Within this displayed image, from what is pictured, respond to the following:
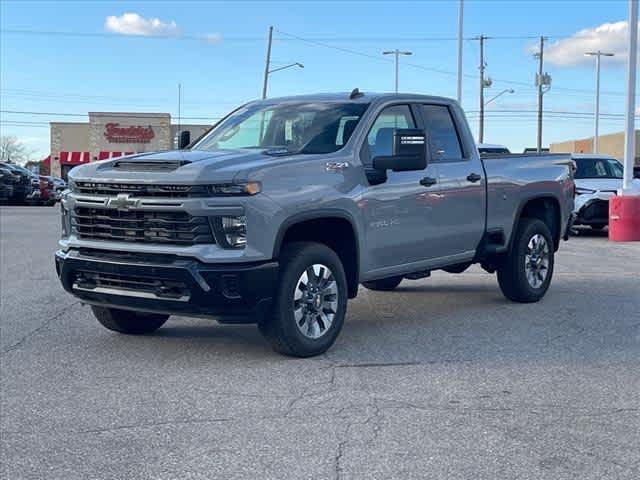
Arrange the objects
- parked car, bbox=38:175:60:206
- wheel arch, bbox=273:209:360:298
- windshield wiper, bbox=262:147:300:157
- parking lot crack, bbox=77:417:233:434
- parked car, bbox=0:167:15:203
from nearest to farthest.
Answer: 1. parking lot crack, bbox=77:417:233:434
2. wheel arch, bbox=273:209:360:298
3. windshield wiper, bbox=262:147:300:157
4. parked car, bbox=0:167:15:203
5. parked car, bbox=38:175:60:206

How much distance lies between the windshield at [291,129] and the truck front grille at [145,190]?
987mm

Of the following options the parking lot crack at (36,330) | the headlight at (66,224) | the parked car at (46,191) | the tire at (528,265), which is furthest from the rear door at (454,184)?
the parked car at (46,191)

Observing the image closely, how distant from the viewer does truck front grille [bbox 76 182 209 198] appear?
5.95m

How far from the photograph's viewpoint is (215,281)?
5.91 metres

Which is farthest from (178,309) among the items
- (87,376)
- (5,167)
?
(5,167)

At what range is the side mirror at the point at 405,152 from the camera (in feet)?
22.4

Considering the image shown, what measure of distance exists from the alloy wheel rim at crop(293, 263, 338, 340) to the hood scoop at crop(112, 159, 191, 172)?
4.07 ft

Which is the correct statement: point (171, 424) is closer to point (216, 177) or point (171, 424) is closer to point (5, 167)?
point (216, 177)

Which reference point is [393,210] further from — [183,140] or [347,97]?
[183,140]

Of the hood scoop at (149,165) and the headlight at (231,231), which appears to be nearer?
the headlight at (231,231)

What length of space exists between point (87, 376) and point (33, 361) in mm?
696

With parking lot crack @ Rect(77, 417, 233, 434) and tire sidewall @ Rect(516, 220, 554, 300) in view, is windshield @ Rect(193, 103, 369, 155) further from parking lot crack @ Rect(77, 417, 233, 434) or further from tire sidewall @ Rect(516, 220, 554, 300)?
tire sidewall @ Rect(516, 220, 554, 300)

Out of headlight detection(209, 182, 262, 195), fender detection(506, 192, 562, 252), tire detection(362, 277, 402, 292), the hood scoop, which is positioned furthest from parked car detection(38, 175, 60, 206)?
headlight detection(209, 182, 262, 195)

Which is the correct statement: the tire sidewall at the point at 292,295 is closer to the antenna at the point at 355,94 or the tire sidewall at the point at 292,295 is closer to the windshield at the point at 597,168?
the antenna at the point at 355,94
